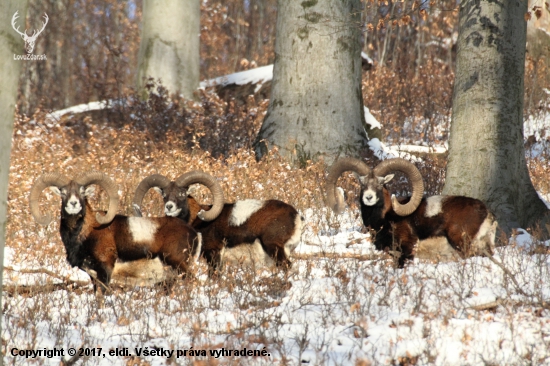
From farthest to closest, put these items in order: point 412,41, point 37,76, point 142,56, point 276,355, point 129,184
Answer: point 37,76, point 412,41, point 142,56, point 129,184, point 276,355

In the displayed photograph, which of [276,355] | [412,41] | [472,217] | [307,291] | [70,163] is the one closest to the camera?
[276,355]

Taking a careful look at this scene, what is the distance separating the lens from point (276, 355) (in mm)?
6031

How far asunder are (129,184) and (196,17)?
9320mm

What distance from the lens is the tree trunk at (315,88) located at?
541 inches

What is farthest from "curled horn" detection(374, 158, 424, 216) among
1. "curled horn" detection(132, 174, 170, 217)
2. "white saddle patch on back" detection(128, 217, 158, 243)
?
"white saddle patch on back" detection(128, 217, 158, 243)

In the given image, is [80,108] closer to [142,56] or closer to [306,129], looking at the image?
[142,56]

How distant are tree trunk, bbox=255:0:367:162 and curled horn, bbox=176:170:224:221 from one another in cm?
433

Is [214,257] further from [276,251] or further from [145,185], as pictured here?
[145,185]

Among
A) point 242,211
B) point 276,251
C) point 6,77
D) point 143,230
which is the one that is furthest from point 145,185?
point 6,77

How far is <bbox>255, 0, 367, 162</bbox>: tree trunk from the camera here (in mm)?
13734

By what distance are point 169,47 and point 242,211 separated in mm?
11058

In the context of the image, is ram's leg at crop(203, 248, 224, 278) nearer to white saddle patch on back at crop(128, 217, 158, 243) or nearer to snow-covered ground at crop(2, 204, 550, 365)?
snow-covered ground at crop(2, 204, 550, 365)

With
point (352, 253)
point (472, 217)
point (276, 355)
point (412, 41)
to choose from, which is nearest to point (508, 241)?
point (472, 217)

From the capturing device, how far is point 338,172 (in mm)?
9852
